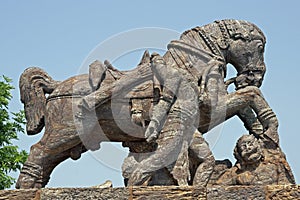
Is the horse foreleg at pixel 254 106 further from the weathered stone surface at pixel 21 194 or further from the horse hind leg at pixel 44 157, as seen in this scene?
the weathered stone surface at pixel 21 194

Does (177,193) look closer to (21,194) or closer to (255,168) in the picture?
(255,168)

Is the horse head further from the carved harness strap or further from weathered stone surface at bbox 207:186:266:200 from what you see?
weathered stone surface at bbox 207:186:266:200

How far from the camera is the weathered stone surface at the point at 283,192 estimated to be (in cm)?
594

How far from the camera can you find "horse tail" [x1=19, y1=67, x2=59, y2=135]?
282 inches

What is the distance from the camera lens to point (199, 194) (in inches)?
237

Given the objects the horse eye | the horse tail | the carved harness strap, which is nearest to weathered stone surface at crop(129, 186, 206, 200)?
the carved harness strap

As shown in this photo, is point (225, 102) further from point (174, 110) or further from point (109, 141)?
point (109, 141)

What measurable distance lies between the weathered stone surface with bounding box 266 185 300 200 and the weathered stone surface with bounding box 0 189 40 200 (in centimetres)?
222

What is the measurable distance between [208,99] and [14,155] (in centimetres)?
983

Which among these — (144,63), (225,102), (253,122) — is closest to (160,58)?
(144,63)

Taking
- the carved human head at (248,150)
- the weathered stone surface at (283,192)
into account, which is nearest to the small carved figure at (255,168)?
the carved human head at (248,150)

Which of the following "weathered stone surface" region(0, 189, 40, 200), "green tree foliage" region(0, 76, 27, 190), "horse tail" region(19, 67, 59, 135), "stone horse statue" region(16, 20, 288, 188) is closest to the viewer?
"weathered stone surface" region(0, 189, 40, 200)

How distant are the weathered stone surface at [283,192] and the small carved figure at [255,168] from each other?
2.00 feet

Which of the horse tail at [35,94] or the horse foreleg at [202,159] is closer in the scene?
the horse foreleg at [202,159]
